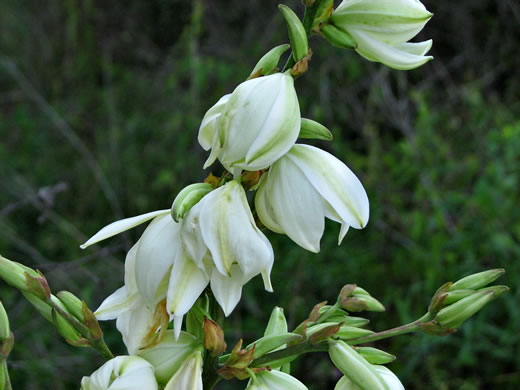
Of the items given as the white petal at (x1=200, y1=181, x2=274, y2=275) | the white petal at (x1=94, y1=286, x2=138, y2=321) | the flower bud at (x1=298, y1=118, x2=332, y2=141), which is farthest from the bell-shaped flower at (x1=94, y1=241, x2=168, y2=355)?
the flower bud at (x1=298, y1=118, x2=332, y2=141)

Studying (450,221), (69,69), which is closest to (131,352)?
(450,221)

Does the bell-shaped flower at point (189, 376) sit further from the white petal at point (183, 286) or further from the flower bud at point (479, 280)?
the flower bud at point (479, 280)

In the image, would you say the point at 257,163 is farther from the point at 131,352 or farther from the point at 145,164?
the point at 145,164

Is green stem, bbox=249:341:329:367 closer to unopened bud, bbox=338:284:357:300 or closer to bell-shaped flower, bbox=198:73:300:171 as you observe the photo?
unopened bud, bbox=338:284:357:300

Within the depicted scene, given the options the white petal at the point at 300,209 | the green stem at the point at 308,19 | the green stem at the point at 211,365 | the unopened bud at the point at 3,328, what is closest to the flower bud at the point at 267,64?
the green stem at the point at 308,19

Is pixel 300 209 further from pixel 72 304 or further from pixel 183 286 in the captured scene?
pixel 72 304
